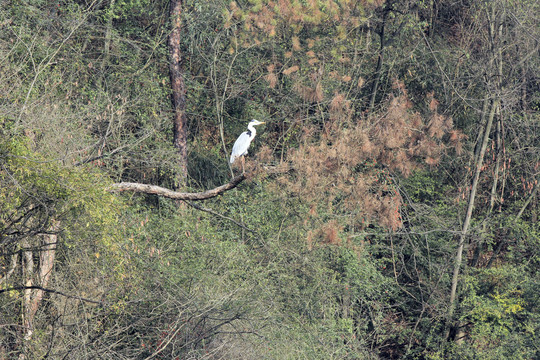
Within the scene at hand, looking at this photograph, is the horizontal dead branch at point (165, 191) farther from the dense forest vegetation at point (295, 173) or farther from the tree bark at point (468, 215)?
the tree bark at point (468, 215)

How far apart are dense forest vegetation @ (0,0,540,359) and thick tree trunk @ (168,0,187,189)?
47 mm

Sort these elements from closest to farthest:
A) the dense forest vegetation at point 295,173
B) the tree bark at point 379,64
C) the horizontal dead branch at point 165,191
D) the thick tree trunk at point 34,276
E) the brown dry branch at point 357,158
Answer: the horizontal dead branch at point 165,191 < the thick tree trunk at point 34,276 < the dense forest vegetation at point 295,173 < the brown dry branch at point 357,158 < the tree bark at point 379,64

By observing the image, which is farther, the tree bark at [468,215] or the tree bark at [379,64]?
the tree bark at [379,64]

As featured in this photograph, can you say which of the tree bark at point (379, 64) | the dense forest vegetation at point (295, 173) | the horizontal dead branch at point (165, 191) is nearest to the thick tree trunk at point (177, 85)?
the dense forest vegetation at point (295, 173)

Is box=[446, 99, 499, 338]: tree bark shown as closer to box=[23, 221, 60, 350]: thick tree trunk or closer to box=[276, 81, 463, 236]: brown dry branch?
box=[276, 81, 463, 236]: brown dry branch

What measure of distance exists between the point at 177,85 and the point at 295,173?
4.10 m

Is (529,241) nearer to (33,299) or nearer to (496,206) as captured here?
(496,206)

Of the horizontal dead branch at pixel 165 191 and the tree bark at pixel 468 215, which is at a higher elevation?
the horizontal dead branch at pixel 165 191

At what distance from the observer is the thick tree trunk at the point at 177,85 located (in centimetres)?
1300

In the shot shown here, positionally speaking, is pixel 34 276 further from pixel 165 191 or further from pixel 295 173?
pixel 295 173

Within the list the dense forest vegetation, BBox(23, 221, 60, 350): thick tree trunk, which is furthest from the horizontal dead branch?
BBox(23, 221, 60, 350): thick tree trunk

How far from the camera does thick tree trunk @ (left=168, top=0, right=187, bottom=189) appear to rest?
13.0 metres

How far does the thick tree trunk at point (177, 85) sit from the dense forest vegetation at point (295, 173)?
0.05 m

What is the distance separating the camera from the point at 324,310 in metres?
A: 11.7
